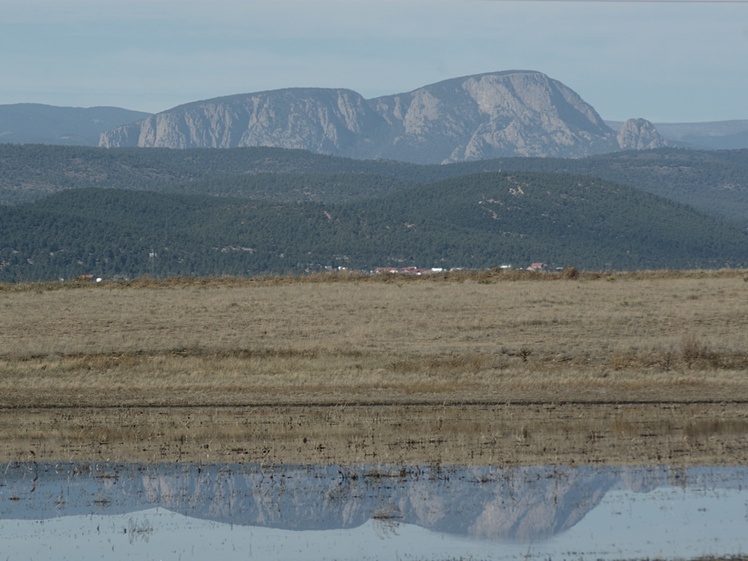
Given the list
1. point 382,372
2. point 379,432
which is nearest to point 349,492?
point 379,432

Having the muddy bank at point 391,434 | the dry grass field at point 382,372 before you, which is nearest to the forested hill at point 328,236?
the dry grass field at point 382,372

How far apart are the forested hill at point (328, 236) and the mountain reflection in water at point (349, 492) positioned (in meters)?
106

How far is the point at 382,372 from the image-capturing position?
29.7m

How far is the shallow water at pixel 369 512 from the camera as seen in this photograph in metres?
13.7

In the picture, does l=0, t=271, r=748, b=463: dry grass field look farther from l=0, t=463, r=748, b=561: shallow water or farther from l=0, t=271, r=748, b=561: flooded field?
l=0, t=463, r=748, b=561: shallow water

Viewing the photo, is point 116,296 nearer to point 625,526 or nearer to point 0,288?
point 0,288

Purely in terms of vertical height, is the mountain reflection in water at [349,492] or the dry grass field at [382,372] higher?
the mountain reflection in water at [349,492]

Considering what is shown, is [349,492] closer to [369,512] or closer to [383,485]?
[383,485]

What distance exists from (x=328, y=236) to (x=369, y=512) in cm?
15123

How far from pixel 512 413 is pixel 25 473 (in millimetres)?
9619

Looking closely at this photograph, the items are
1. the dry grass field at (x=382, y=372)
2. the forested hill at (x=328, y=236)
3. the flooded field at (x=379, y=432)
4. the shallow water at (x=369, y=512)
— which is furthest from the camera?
the forested hill at (x=328, y=236)

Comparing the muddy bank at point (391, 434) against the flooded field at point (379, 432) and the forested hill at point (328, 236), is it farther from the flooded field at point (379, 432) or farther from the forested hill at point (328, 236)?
the forested hill at point (328, 236)

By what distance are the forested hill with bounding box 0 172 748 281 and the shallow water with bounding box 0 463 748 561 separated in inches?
4187

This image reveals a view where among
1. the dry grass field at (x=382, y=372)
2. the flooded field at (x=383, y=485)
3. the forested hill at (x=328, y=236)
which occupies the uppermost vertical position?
the flooded field at (x=383, y=485)
